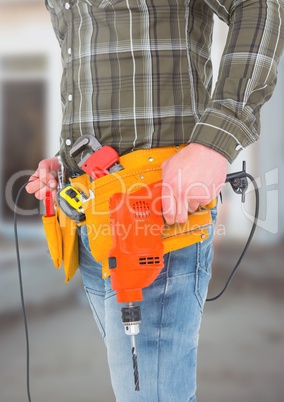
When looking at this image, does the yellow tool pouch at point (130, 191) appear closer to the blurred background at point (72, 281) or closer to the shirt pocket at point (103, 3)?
the shirt pocket at point (103, 3)

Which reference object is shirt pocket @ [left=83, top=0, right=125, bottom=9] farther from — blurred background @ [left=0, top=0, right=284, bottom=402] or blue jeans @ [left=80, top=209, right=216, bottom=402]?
blurred background @ [left=0, top=0, right=284, bottom=402]

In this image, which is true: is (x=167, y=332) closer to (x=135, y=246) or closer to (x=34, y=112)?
(x=135, y=246)

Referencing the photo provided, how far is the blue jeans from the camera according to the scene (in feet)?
3.10

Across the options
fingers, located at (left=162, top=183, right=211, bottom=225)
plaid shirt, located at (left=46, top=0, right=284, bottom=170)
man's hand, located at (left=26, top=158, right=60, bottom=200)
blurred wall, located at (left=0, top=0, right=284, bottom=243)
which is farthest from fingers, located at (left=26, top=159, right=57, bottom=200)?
blurred wall, located at (left=0, top=0, right=284, bottom=243)

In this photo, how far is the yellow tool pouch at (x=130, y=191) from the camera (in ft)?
3.00

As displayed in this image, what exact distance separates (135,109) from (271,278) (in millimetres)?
2501

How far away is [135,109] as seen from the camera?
95 cm

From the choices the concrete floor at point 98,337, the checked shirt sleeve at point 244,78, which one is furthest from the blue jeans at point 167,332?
the concrete floor at point 98,337

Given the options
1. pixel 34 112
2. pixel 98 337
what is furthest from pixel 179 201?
pixel 34 112

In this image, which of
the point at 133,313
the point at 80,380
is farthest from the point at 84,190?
the point at 80,380

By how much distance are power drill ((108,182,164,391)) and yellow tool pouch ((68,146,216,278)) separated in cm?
4

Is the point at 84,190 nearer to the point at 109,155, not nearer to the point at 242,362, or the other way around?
the point at 109,155

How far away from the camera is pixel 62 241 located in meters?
1.11

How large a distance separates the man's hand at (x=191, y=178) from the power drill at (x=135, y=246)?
0.04 meters
